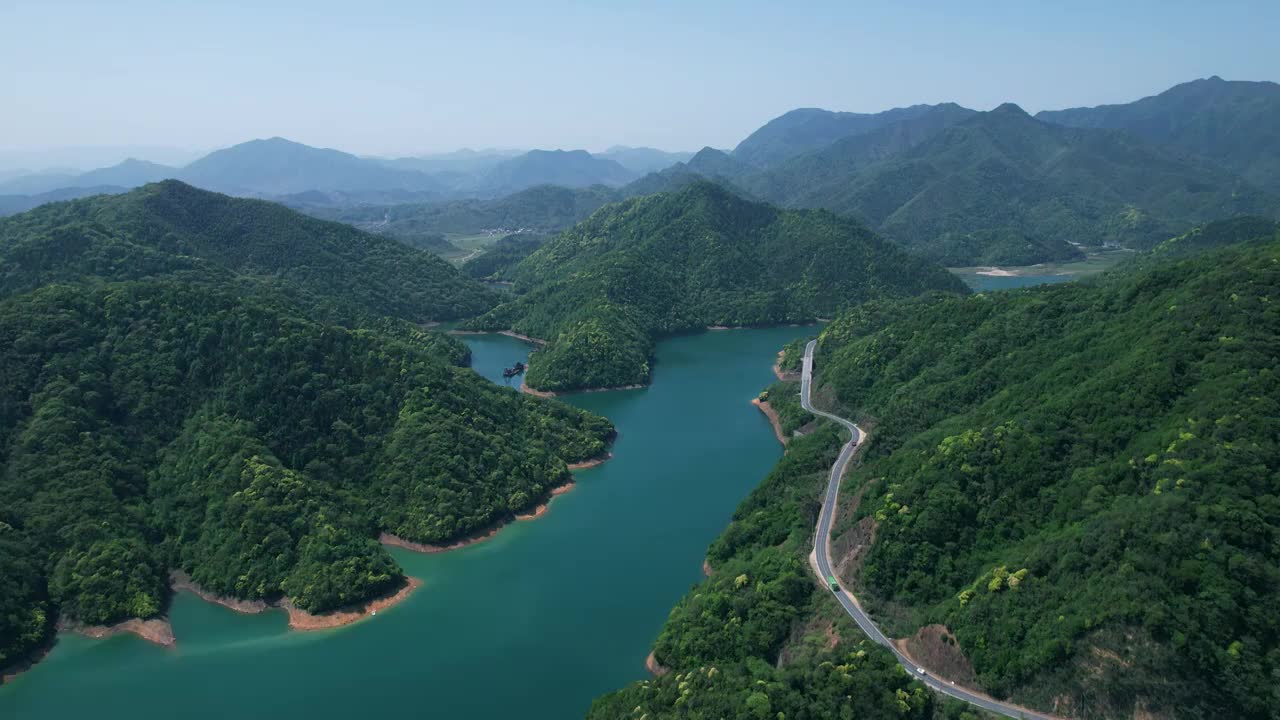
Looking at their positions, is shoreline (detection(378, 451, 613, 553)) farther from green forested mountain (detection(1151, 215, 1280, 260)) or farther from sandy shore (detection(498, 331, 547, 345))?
green forested mountain (detection(1151, 215, 1280, 260))

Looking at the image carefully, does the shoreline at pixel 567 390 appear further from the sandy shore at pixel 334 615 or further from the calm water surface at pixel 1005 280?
the calm water surface at pixel 1005 280

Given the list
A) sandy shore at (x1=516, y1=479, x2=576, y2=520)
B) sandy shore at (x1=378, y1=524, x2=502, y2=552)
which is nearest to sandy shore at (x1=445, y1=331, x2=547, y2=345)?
sandy shore at (x1=516, y1=479, x2=576, y2=520)

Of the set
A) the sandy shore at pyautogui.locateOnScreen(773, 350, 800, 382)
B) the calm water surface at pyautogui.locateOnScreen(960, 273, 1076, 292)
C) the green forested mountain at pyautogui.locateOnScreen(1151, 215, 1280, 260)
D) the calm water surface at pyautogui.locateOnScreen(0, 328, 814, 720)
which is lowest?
the calm water surface at pyautogui.locateOnScreen(0, 328, 814, 720)

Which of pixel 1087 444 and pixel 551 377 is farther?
pixel 551 377

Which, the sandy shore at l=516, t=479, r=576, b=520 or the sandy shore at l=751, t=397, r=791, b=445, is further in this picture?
the sandy shore at l=751, t=397, r=791, b=445

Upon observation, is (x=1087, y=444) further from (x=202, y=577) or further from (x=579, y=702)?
(x=202, y=577)

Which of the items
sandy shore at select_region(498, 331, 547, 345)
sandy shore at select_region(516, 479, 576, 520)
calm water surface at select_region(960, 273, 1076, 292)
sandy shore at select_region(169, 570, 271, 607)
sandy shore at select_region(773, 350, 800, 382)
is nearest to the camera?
sandy shore at select_region(169, 570, 271, 607)

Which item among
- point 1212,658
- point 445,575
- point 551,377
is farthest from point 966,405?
point 551,377
